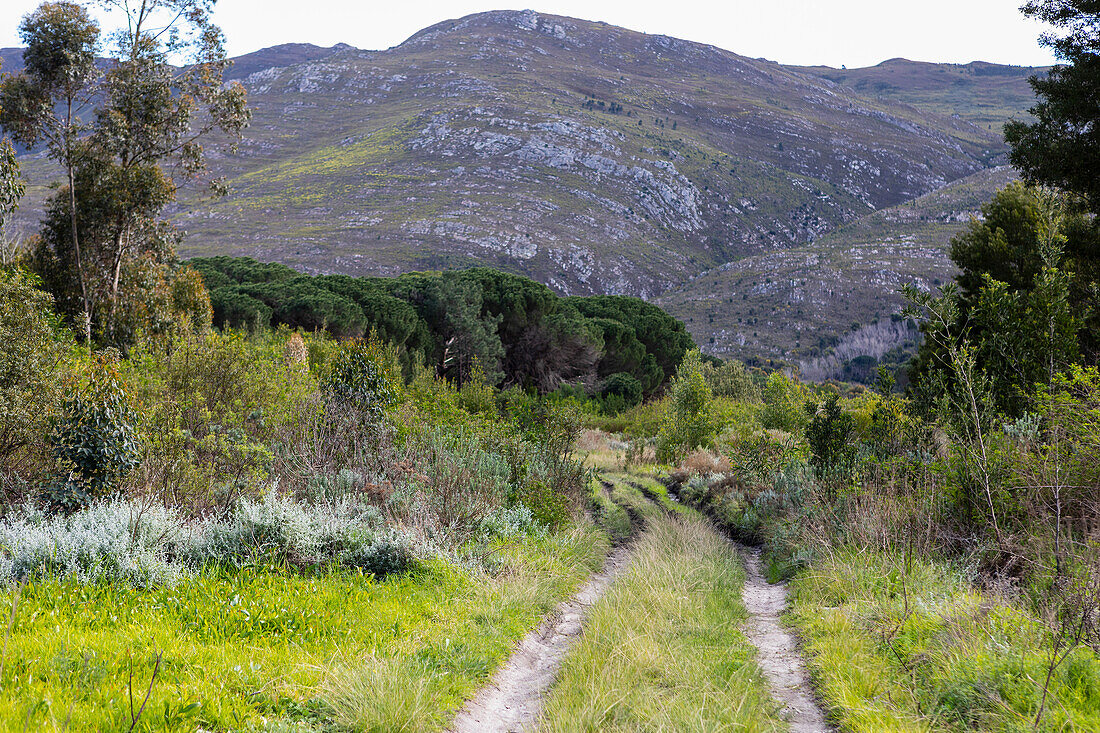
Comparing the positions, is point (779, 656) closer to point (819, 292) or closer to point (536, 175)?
point (819, 292)

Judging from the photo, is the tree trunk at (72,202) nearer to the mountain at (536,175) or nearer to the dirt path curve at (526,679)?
the dirt path curve at (526,679)

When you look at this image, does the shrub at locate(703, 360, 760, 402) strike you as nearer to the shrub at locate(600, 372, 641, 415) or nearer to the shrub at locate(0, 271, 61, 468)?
the shrub at locate(600, 372, 641, 415)

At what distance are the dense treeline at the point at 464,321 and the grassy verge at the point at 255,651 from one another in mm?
24028

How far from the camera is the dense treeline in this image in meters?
30.4

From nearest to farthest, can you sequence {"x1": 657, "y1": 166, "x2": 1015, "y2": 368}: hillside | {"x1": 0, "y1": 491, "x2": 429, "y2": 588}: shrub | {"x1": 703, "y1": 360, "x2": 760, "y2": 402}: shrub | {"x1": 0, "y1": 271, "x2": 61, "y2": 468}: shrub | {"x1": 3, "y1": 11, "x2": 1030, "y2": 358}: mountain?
{"x1": 0, "y1": 491, "x2": 429, "y2": 588}: shrub < {"x1": 0, "y1": 271, "x2": 61, "y2": 468}: shrub < {"x1": 703, "y1": 360, "x2": 760, "y2": 402}: shrub < {"x1": 657, "y1": 166, "x2": 1015, "y2": 368}: hillside < {"x1": 3, "y1": 11, "x2": 1030, "y2": 358}: mountain

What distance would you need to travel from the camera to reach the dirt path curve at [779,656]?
4621 millimetres

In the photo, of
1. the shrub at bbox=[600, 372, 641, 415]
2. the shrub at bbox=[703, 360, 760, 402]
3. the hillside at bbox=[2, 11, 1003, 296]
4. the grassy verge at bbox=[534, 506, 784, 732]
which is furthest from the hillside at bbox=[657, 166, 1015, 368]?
the grassy verge at bbox=[534, 506, 784, 732]

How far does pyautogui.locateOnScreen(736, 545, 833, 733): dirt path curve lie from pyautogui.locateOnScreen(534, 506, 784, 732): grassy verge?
0.52ft

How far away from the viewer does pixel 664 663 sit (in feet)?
16.8

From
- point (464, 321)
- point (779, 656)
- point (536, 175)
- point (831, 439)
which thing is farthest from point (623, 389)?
point (536, 175)

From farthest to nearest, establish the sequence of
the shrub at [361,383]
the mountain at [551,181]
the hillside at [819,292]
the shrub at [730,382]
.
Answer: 1. the mountain at [551,181]
2. the hillside at [819,292]
3. the shrub at [730,382]
4. the shrub at [361,383]

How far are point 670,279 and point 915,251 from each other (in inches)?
1650

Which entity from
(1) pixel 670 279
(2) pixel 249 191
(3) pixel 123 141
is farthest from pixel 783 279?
(3) pixel 123 141

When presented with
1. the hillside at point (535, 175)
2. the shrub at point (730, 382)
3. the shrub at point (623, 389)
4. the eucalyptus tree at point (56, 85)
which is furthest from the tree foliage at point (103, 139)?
the hillside at point (535, 175)
